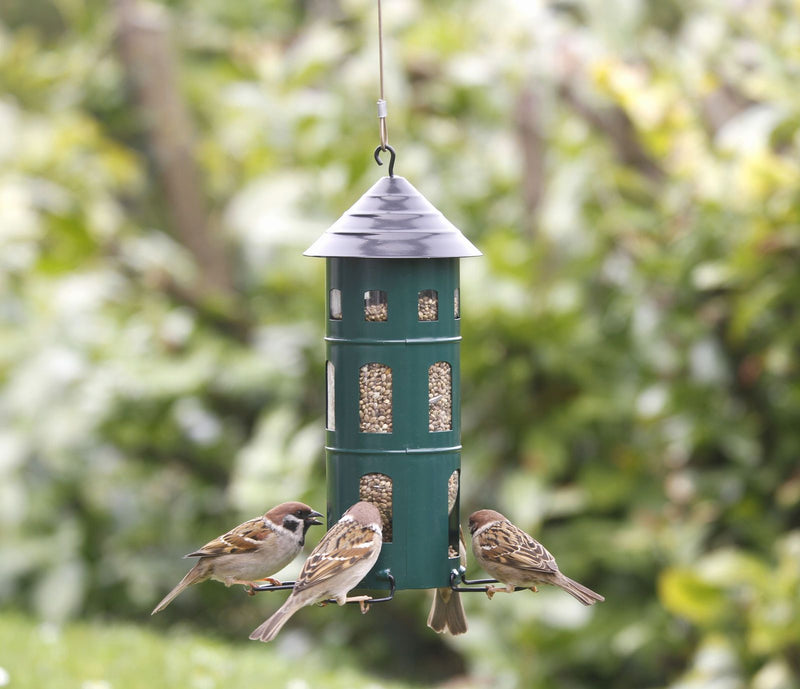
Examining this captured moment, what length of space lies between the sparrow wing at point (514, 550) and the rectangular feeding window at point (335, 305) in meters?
0.75

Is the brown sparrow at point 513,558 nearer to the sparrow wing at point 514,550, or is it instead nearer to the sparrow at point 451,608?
the sparrow wing at point 514,550

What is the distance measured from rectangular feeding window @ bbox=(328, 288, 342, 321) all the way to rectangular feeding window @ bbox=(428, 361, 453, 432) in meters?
0.31

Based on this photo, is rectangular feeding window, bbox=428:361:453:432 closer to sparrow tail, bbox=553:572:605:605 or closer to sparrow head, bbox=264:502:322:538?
sparrow head, bbox=264:502:322:538

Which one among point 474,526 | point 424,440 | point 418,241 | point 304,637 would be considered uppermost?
point 418,241

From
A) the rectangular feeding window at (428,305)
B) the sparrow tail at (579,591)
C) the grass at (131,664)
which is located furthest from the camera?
the grass at (131,664)

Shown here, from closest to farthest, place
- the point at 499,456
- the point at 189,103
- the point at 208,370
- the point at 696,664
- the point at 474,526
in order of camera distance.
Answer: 1. the point at 474,526
2. the point at 696,664
3. the point at 499,456
4. the point at 208,370
5. the point at 189,103

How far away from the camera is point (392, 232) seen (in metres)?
3.20

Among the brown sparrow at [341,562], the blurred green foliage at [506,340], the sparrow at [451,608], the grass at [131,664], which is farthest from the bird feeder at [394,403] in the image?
the blurred green foliage at [506,340]

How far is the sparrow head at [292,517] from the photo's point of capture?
3.29 m

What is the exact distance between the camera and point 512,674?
637 cm

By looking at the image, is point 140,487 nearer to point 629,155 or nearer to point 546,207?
point 546,207

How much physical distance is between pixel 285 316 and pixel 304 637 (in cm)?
211

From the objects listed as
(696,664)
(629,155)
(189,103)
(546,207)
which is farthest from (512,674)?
(189,103)

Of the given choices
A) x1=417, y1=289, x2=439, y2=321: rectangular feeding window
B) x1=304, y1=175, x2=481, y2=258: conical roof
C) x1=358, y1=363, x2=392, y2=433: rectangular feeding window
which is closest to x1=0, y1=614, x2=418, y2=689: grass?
x1=358, y1=363, x2=392, y2=433: rectangular feeding window
